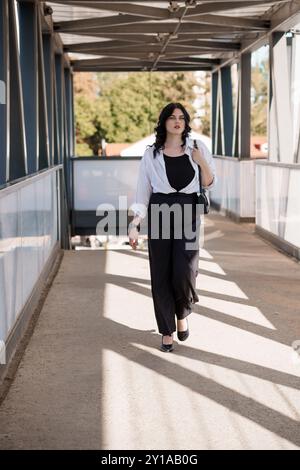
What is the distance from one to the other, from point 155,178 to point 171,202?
196mm

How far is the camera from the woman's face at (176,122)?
5.76 meters

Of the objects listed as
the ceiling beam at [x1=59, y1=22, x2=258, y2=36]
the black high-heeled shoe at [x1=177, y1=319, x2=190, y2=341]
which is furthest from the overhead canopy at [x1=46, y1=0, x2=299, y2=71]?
the black high-heeled shoe at [x1=177, y1=319, x2=190, y2=341]

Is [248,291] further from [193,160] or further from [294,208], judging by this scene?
[193,160]

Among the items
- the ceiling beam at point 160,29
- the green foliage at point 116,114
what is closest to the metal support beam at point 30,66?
the ceiling beam at point 160,29

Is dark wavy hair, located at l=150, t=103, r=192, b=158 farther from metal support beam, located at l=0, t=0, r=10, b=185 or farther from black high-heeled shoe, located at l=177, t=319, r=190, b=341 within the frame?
metal support beam, located at l=0, t=0, r=10, b=185

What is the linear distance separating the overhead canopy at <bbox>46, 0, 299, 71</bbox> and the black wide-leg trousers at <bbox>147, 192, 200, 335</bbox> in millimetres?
6494

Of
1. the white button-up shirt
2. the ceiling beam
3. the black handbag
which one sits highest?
the ceiling beam

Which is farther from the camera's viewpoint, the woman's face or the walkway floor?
the woman's face

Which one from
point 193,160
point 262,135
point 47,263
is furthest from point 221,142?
point 262,135

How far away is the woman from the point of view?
19.0 ft

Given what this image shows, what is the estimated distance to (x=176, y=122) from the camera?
5.76m

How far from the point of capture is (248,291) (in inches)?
332

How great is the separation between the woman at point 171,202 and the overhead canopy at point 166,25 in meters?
6.28

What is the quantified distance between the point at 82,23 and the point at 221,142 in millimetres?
7935
